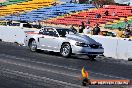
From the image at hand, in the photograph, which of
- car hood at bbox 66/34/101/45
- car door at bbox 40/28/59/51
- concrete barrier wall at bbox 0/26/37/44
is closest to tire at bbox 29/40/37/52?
car door at bbox 40/28/59/51

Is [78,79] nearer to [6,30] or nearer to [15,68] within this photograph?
[15,68]

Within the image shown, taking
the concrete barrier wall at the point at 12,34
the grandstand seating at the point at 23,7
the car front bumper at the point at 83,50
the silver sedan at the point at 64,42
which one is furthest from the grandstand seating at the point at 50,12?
the car front bumper at the point at 83,50

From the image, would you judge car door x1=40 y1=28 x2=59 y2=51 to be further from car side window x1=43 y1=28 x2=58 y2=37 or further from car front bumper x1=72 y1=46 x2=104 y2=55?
car front bumper x1=72 y1=46 x2=104 y2=55

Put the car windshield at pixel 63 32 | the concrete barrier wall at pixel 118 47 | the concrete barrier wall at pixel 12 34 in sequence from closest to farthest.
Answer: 1. the car windshield at pixel 63 32
2. the concrete barrier wall at pixel 118 47
3. the concrete barrier wall at pixel 12 34

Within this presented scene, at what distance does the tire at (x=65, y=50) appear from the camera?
21.1 metres

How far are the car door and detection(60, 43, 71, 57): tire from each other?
523 millimetres

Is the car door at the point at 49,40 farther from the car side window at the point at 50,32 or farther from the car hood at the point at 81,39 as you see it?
the car hood at the point at 81,39

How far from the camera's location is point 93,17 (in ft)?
165

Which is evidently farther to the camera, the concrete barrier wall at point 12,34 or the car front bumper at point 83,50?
the concrete barrier wall at point 12,34

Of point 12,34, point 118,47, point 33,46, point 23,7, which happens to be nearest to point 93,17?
point 23,7

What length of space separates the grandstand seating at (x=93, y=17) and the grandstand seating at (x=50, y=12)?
270 cm

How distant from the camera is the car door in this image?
22.1 metres

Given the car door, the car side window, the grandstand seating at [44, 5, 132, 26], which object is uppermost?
the car side window

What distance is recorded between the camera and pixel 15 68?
15.2 metres
